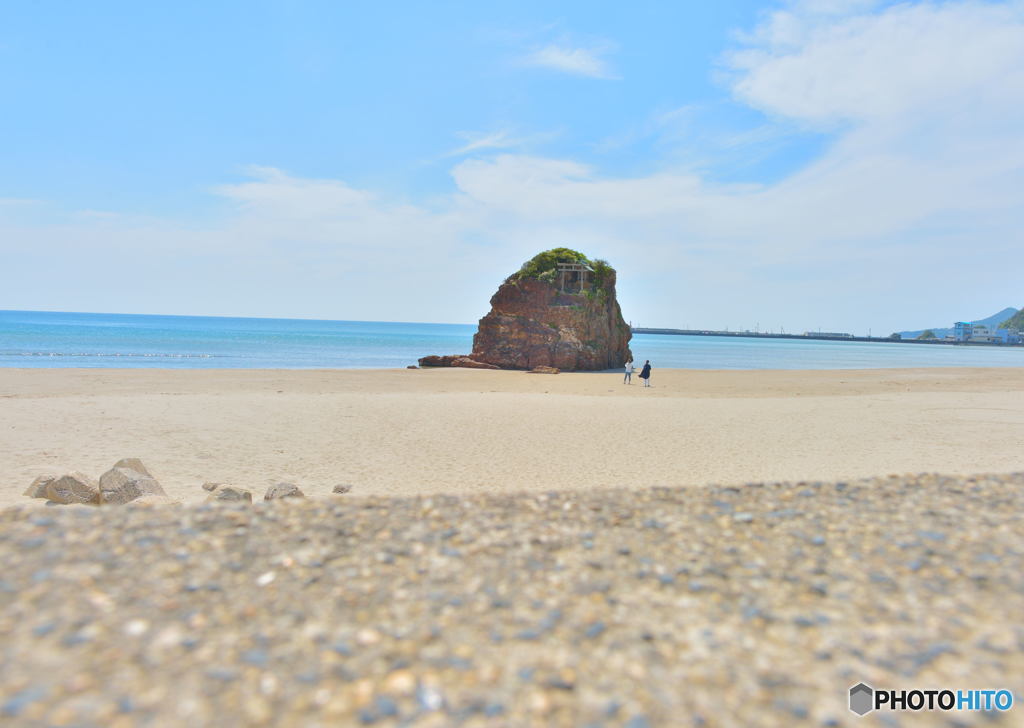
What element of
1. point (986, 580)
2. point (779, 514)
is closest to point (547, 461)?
point (779, 514)

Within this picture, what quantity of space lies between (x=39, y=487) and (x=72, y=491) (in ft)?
1.71

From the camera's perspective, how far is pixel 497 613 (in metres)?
3.20

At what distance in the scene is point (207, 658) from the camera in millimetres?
2689

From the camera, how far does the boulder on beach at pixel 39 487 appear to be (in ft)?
25.5

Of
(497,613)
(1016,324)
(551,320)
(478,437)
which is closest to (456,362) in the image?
(551,320)

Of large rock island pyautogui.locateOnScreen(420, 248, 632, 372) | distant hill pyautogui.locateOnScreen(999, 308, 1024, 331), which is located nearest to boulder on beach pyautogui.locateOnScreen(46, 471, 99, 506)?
large rock island pyautogui.locateOnScreen(420, 248, 632, 372)

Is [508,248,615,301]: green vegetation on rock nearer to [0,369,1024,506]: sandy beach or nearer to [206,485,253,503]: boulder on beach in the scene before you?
[0,369,1024,506]: sandy beach

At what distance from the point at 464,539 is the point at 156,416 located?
12899mm

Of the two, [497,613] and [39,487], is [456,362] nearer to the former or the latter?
[39,487]

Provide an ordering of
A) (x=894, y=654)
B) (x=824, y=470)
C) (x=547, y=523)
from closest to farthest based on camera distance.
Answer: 1. (x=894, y=654)
2. (x=547, y=523)
3. (x=824, y=470)

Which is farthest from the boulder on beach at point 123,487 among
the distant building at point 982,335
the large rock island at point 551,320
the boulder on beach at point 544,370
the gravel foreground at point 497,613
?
the distant building at point 982,335

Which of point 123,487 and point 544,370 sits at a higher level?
point 544,370

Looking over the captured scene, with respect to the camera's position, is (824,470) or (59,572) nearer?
(59,572)

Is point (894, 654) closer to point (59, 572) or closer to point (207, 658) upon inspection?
point (207, 658)
